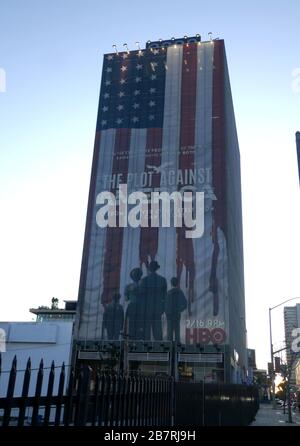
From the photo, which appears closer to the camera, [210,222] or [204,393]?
[204,393]

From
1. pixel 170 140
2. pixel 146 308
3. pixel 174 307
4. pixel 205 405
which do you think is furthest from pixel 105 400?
pixel 170 140

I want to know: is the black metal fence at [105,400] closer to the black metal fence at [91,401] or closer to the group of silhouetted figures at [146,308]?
the black metal fence at [91,401]

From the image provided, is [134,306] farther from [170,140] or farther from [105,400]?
[105,400]

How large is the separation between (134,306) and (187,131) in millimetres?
31936

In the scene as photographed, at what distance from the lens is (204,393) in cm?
1486

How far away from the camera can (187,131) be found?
77.4 meters

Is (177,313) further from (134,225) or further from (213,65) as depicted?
(213,65)

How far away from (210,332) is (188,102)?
40.9 meters

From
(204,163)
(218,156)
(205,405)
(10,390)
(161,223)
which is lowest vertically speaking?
(205,405)

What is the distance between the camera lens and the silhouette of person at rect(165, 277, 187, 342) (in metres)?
65.8

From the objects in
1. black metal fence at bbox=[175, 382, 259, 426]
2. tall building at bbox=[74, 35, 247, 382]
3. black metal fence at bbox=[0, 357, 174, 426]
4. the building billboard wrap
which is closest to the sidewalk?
black metal fence at bbox=[175, 382, 259, 426]

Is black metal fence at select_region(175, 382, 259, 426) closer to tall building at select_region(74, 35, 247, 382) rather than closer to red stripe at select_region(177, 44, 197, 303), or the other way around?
tall building at select_region(74, 35, 247, 382)
